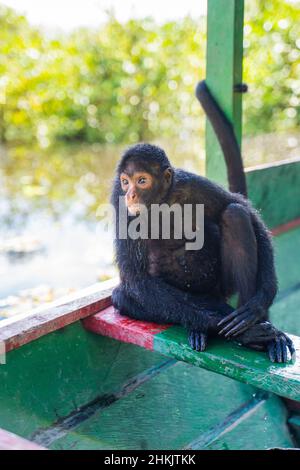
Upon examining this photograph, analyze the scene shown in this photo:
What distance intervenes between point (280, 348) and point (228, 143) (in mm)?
1802

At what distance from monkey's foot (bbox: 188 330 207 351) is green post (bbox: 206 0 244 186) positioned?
5.49 ft

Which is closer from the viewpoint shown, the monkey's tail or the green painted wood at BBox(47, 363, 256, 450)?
the green painted wood at BBox(47, 363, 256, 450)

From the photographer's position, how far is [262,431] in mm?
3572

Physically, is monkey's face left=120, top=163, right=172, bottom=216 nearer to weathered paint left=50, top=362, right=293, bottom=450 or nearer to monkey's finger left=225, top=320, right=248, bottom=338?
monkey's finger left=225, top=320, right=248, bottom=338

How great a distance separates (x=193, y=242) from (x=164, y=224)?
0.20m

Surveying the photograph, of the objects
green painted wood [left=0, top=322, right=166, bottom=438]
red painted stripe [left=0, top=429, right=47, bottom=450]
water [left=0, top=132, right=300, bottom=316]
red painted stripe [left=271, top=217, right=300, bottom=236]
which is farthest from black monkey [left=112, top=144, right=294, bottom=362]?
water [left=0, top=132, right=300, bottom=316]

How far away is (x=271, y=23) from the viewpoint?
10.4 meters

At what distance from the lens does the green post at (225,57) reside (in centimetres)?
403

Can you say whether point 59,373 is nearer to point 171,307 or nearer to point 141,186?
point 171,307

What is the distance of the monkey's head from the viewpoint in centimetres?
322

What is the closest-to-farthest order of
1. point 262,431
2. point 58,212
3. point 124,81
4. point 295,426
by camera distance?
point 262,431
point 295,426
point 58,212
point 124,81

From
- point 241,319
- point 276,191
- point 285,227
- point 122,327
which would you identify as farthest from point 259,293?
point 285,227

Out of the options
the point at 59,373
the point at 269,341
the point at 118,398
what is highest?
the point at 269,341
